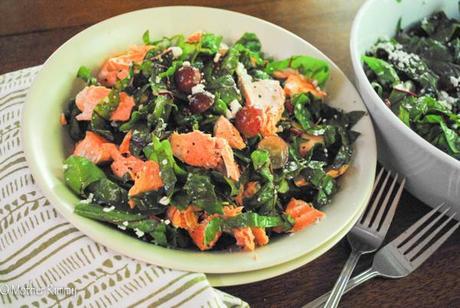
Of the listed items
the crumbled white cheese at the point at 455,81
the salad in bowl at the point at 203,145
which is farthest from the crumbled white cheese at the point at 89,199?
the crumbled white cheese at the point at 455,81

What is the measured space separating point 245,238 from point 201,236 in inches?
3.8

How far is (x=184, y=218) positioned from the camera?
1.12 metres

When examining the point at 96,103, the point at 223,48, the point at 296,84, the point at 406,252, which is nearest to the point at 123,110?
the point at 96,103

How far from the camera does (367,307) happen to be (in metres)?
1.17

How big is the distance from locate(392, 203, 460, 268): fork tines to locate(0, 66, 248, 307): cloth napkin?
463 mm

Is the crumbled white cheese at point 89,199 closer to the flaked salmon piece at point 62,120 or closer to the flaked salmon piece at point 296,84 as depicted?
the flaked salmon piece at point 62,120

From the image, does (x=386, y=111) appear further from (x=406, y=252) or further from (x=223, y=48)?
(x=223, y=48)

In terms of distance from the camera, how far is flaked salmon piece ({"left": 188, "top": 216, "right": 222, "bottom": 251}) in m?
1.11

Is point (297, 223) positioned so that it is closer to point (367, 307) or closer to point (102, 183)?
point (367, 307)

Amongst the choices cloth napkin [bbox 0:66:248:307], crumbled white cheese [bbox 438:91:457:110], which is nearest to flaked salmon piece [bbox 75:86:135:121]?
cloth napkin [bbox 0:66:248:307]

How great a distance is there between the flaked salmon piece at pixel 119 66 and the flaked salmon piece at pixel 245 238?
21.0 inches

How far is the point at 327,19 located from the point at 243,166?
0.95m

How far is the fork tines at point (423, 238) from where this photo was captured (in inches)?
49.0

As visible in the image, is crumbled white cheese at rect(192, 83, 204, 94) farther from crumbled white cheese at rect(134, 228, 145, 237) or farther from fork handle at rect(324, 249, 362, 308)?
fork handle at rect(324, 249, 362, 308)
